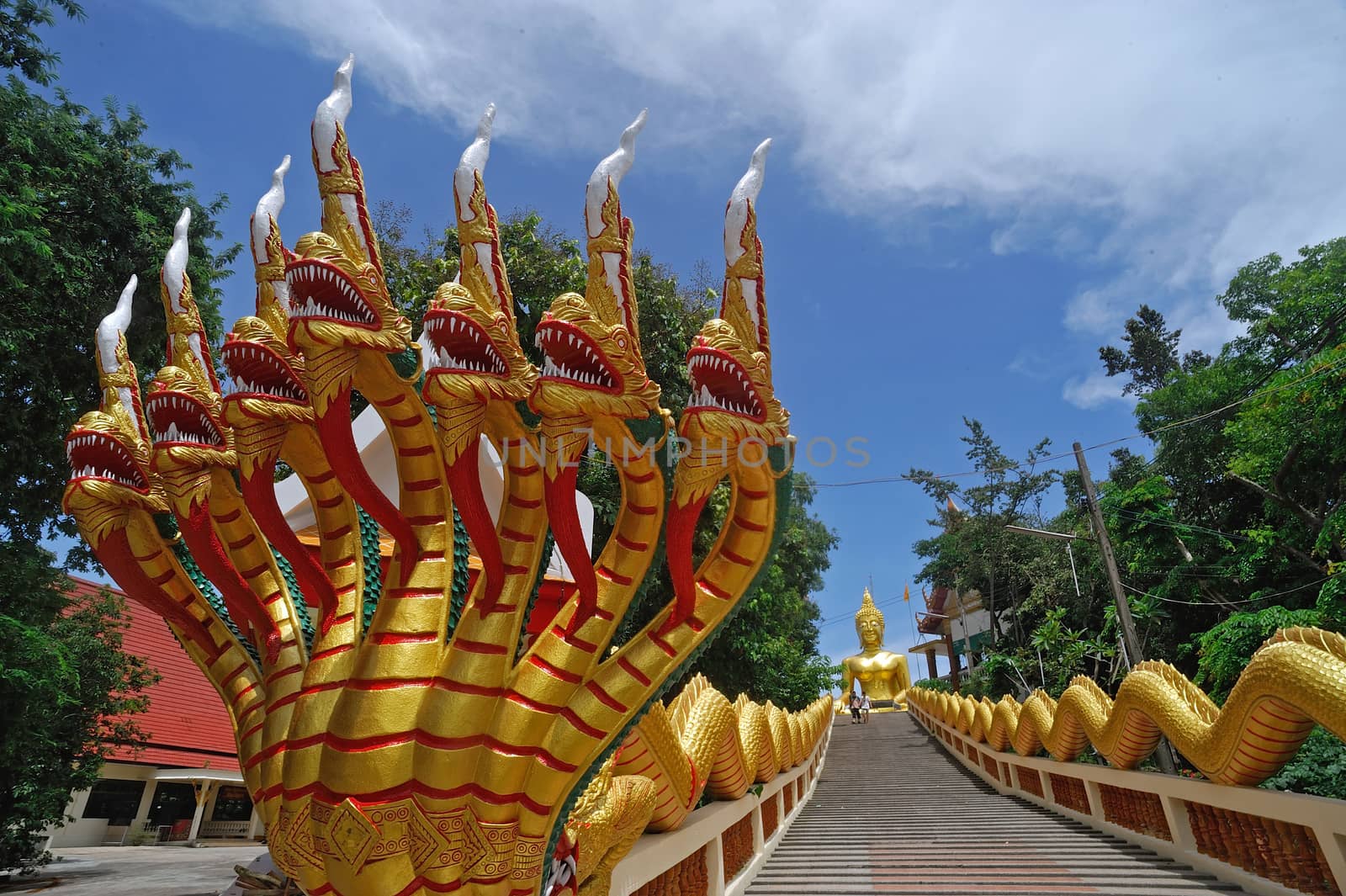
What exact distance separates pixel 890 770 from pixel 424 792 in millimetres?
15019

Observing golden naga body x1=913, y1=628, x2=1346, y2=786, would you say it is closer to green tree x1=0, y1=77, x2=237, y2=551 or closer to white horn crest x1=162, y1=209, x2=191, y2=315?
white horn crest x1=162, y1=209, x2=191, y2=315

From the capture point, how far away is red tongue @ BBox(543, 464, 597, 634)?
283 centimetres

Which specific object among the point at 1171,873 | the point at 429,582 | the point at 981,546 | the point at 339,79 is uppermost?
the point at 981,546

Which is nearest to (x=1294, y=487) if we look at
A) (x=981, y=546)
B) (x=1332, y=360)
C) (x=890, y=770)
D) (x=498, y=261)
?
(x=1332, y=360)

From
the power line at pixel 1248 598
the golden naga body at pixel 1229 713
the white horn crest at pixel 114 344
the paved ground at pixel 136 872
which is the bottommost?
the paved ground at pixel 136 872

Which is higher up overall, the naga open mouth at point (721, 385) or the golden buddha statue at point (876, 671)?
the golden buddha statue at point (876, 671)

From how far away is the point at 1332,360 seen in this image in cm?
1145

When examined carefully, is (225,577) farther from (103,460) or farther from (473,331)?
(473,331)

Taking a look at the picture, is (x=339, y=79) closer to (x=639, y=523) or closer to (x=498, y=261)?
(x=498, y=261)

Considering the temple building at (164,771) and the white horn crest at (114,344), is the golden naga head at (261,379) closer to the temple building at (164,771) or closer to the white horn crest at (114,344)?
the white horn crest at (114,344)

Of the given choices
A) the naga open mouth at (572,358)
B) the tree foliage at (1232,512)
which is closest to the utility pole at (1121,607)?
the tree foliage at (1232,512)

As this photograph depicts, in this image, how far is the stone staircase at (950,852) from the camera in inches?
244

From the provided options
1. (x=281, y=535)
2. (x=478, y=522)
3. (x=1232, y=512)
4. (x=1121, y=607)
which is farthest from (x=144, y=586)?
(x=1232, y=512)

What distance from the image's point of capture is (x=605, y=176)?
9.62 ft
